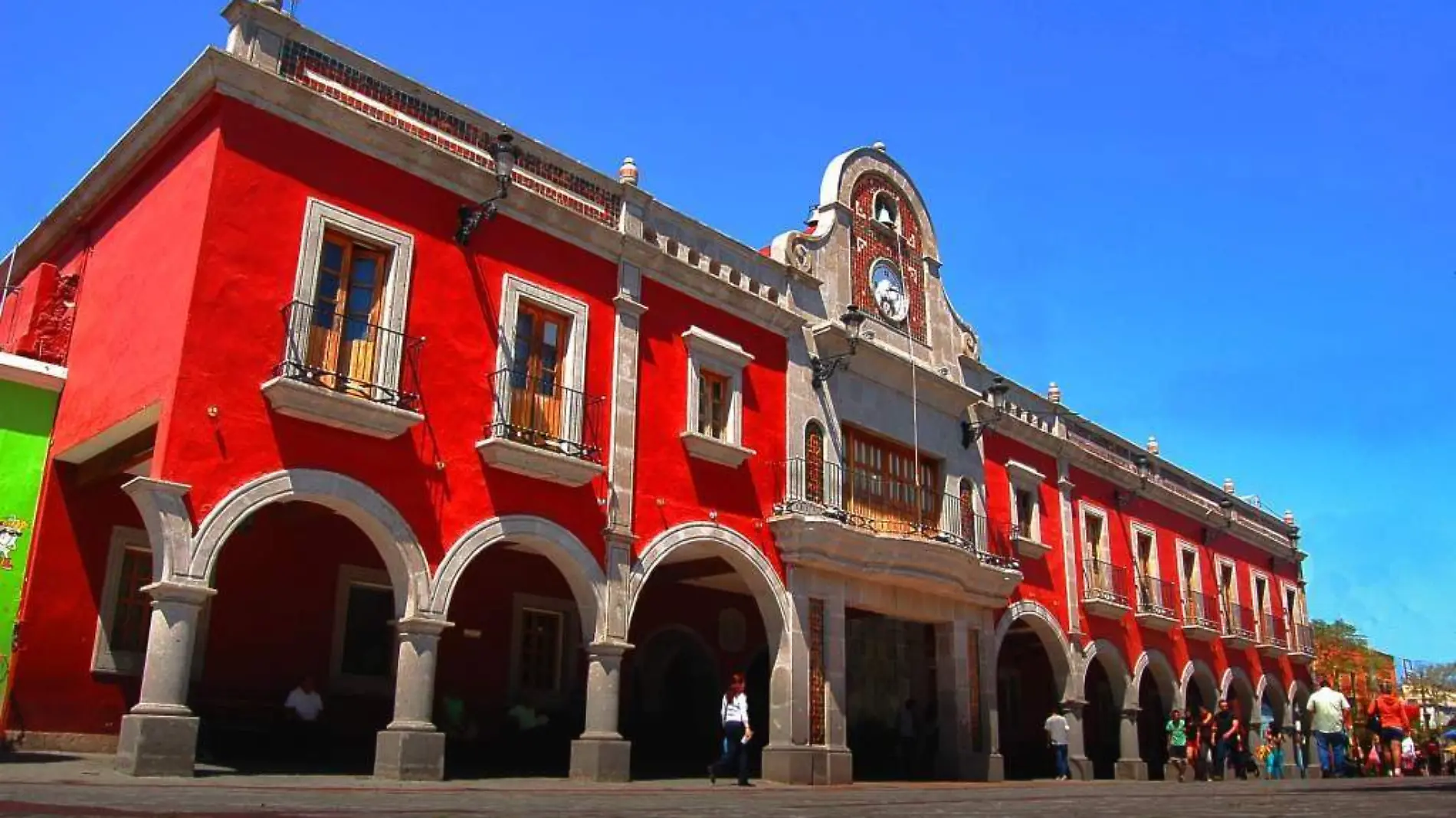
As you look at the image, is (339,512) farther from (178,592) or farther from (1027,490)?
(1027,490)

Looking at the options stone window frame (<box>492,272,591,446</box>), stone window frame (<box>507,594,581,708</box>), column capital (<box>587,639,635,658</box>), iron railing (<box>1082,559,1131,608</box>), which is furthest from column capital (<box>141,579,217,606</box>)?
iron railing (<box>1082,559,1131,608</box>)

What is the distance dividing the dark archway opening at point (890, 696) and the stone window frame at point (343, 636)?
285 inches

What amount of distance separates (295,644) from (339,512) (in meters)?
3.00

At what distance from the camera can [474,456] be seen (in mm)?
12719

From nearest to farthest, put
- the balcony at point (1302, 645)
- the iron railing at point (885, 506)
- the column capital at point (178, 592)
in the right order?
the column capital at point (178, 592)
the iron railing at point (885, 506)
the balcony at point (1302, 645)

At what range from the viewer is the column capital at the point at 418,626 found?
461 inches

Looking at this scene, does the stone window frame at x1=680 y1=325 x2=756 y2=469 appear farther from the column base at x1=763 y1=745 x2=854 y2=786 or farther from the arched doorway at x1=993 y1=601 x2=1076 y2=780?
the arched doorway at x1=993 y1=601 x2=1076 y2=780

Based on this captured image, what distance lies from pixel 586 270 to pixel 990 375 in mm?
9295

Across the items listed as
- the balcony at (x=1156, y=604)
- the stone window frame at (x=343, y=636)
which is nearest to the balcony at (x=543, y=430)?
the stone window frame at (x=343, y=636)

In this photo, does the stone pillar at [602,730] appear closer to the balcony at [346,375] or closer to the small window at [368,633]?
the small window at [368,633]

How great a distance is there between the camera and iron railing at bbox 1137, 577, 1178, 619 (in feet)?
78.5

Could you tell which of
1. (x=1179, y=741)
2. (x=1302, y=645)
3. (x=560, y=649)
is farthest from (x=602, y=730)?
(x=1302, y=645)

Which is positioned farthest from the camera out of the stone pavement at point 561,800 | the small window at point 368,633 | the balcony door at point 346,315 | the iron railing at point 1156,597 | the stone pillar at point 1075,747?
the iron railing at point 1156,597

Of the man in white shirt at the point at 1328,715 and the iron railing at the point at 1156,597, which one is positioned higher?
the iron railing at the point at 1156,597
